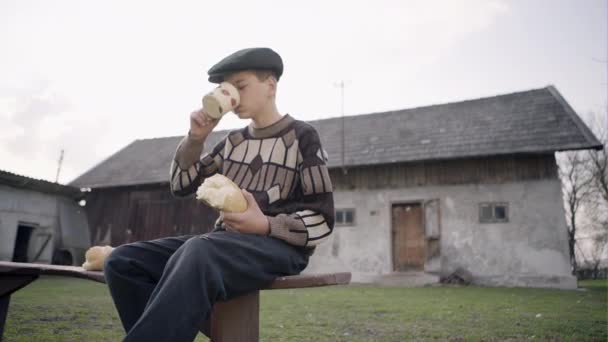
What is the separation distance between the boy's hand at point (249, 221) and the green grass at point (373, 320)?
2.44 metres

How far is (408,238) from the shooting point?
1281 centimetres

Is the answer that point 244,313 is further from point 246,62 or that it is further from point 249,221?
point 246,62

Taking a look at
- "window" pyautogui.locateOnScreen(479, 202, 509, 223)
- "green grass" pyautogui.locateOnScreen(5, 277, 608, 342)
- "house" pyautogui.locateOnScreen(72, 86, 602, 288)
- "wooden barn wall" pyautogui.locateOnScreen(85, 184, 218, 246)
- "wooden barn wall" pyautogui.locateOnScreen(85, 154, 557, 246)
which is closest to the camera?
"green grass" pyautogui.locateOnScreen(5, 277, 608, 342)

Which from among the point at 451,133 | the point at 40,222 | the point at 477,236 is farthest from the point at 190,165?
the point at 40,222

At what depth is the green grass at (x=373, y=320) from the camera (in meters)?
3.96

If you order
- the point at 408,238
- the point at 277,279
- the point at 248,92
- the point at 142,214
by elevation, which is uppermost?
the point at 248,92

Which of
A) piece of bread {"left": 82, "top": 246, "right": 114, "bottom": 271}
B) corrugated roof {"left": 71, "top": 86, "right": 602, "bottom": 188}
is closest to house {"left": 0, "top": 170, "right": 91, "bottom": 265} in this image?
corrugated roof {"left": 71, "top": 86, "right": 602, "bottom": 188}

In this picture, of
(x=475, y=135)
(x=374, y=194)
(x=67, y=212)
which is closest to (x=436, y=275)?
(x=374, y=194)

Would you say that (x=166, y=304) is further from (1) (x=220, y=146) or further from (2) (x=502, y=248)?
(2) (x=502, y=248)

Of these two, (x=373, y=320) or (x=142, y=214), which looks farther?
(x=142, y=214)

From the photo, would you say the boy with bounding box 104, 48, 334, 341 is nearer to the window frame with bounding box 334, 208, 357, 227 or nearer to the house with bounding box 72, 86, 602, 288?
the house with bounding box 72, 86, 602, 288

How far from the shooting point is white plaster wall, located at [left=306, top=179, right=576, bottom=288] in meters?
11.1

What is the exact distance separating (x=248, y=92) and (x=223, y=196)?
66cm

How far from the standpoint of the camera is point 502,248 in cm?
1159
